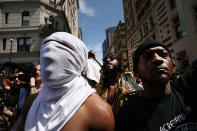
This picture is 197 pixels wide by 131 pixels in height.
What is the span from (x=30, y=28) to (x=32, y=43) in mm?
2302

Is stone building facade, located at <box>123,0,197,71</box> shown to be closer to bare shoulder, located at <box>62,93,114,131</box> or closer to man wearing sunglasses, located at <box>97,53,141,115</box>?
man wearing sunglasses, located at <box>97,53,141,115</box>

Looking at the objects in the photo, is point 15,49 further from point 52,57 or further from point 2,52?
point 52,57

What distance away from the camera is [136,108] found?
1.39 m

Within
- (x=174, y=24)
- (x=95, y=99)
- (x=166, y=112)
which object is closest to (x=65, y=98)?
(x=95, y=99)

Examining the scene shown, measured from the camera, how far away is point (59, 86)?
1216 mm

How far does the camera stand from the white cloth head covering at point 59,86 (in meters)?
1.14

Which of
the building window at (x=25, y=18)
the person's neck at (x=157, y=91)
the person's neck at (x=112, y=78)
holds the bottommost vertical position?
the person's neck at (x=157, y=91)

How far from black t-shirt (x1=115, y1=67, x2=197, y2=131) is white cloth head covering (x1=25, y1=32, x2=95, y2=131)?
0.51 meters

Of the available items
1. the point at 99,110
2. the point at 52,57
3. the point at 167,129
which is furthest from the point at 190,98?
the point at 52,57

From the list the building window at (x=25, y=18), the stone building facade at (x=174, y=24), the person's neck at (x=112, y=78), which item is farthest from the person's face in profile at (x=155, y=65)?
the building window at (x=25, y=18)

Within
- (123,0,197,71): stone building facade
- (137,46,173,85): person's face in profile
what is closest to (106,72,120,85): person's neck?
(137,46,173,85): person's face in profile

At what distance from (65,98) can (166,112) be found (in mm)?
990

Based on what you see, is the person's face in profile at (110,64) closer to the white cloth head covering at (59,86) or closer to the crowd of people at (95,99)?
the crowd of people at (95,99)

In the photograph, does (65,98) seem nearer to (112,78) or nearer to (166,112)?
(166,112)
